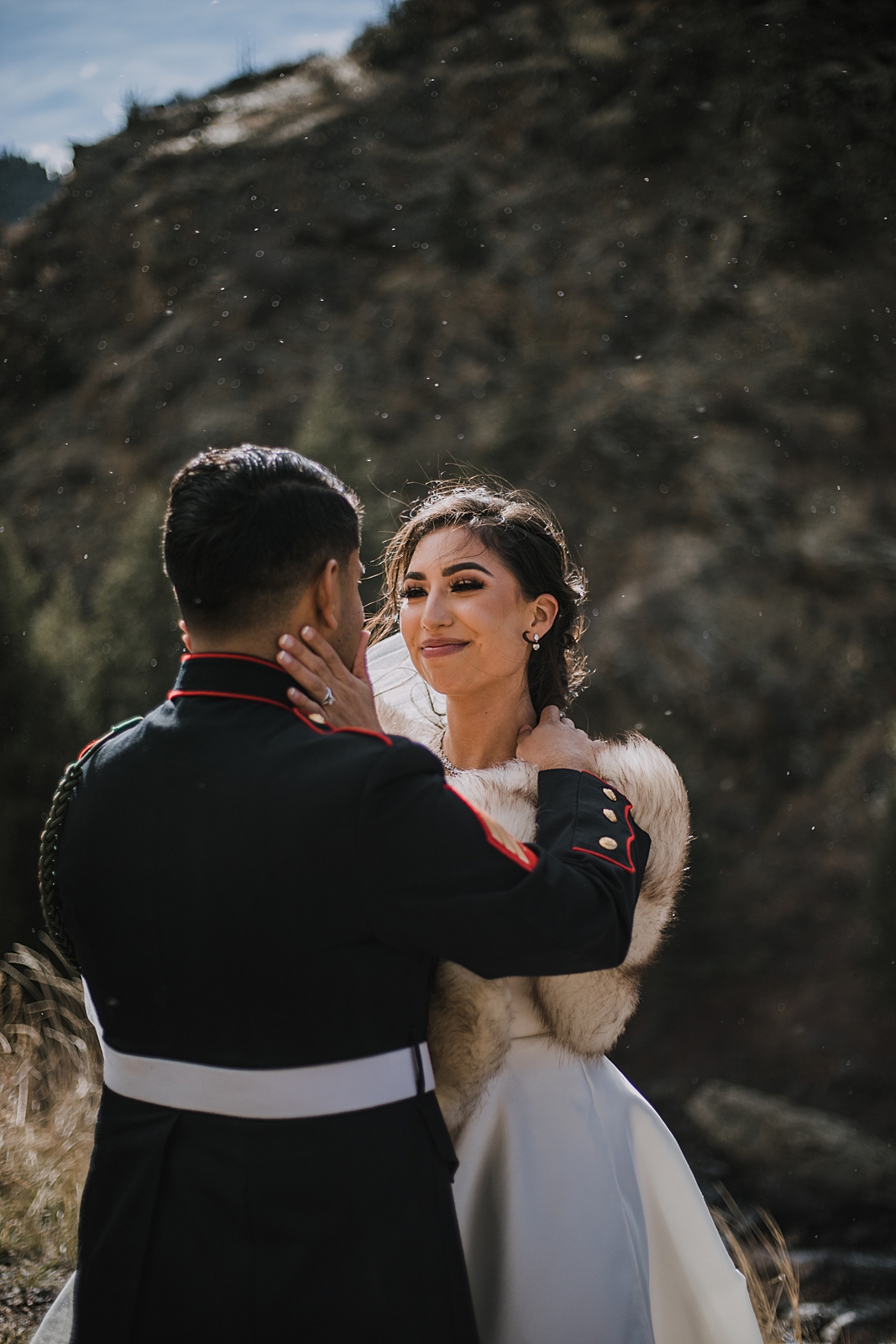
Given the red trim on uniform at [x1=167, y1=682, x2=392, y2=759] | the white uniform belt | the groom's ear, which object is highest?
the groom's ear

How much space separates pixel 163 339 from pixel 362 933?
24477 mm

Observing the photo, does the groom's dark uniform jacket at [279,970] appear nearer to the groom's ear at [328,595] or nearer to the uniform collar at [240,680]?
the uniform collar at [240,680]

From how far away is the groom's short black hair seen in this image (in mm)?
1350

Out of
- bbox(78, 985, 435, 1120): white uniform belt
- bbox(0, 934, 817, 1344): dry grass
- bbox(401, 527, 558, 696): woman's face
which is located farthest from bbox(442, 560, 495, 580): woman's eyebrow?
bbox(0, 934, 817, 1344): dry grass

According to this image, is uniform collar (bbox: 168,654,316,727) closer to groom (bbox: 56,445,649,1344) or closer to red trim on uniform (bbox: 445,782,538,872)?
groom (bbox: 56,445,649,1344)

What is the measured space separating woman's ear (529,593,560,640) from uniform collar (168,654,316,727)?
1.24 metres

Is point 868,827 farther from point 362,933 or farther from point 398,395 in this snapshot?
point 362,933

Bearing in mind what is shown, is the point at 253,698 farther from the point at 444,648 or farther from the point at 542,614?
the point at 542,614

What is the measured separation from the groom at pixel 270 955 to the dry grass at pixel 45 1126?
76.4 inches

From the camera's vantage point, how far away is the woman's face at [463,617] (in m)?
2.40

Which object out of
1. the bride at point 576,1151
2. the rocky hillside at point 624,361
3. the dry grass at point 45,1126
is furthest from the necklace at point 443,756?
the rocky hillside at point 624,361

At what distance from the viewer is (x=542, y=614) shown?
2.57 meters

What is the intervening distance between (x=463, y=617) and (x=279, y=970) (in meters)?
1.29

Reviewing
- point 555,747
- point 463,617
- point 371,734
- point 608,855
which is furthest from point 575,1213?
point 463,617
